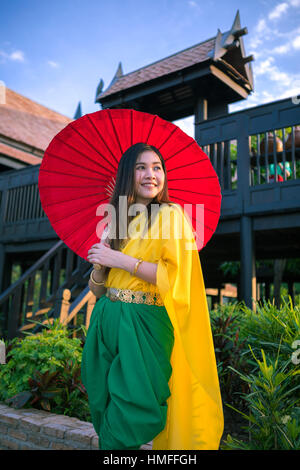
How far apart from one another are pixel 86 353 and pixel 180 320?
1.73 feet

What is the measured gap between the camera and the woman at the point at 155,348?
1.57 meters

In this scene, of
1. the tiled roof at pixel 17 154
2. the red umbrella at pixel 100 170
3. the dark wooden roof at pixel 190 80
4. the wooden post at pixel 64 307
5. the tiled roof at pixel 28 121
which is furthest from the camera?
the tiled roof at pixel 28 121

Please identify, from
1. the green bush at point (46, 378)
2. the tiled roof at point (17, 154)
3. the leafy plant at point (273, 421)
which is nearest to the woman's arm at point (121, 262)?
the leafy plant at point (273, 421)

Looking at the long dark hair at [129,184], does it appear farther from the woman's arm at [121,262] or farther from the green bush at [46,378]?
the green bush at [46,378]

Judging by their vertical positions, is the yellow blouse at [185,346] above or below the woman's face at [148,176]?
below

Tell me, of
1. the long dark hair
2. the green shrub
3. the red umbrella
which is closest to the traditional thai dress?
the long dark hair

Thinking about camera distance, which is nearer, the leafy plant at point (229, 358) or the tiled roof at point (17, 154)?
the leafy plant at point (229, 358)

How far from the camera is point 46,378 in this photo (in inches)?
124

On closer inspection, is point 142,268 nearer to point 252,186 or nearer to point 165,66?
point 252,186

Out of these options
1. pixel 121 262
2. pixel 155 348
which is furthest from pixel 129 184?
pixel 155 348

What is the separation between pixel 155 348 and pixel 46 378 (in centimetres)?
191

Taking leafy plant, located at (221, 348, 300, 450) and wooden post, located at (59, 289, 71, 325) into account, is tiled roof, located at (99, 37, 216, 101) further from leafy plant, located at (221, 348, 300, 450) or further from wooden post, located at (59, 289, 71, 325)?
leafy plant, located at (221, 348, 300, 450)
